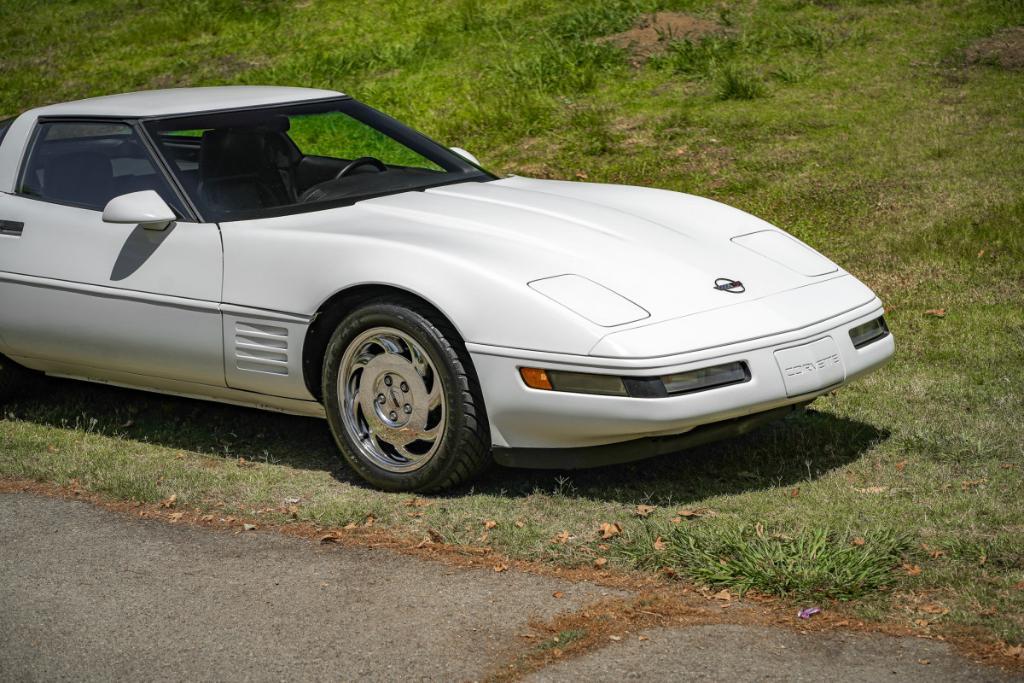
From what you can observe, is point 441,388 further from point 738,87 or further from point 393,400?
point 738,87

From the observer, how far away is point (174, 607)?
4.20 meters

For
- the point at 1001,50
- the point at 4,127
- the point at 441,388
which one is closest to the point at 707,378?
the point at 441,388

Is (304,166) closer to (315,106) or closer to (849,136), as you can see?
(315,106)

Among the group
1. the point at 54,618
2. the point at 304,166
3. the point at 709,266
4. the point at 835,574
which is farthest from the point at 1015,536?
the point at 304,166

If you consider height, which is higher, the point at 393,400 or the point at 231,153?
the point at 231,153

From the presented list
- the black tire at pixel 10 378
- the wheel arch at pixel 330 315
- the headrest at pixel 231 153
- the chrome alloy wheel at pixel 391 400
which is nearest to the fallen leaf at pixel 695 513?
the chrome alloy wheel at pixel 391 400

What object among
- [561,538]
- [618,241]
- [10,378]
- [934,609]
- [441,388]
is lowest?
[10,378]

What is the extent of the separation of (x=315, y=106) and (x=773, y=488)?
3060 mm

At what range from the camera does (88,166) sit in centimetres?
613

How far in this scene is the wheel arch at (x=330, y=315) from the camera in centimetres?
500

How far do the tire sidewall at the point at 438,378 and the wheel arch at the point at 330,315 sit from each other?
0.06 meters

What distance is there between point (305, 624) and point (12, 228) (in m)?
3.03

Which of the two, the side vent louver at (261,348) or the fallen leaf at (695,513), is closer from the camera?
the fallen leaf at (695,513)

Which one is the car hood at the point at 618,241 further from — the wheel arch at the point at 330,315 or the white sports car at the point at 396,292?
the wheel arch at the point at 330,315
